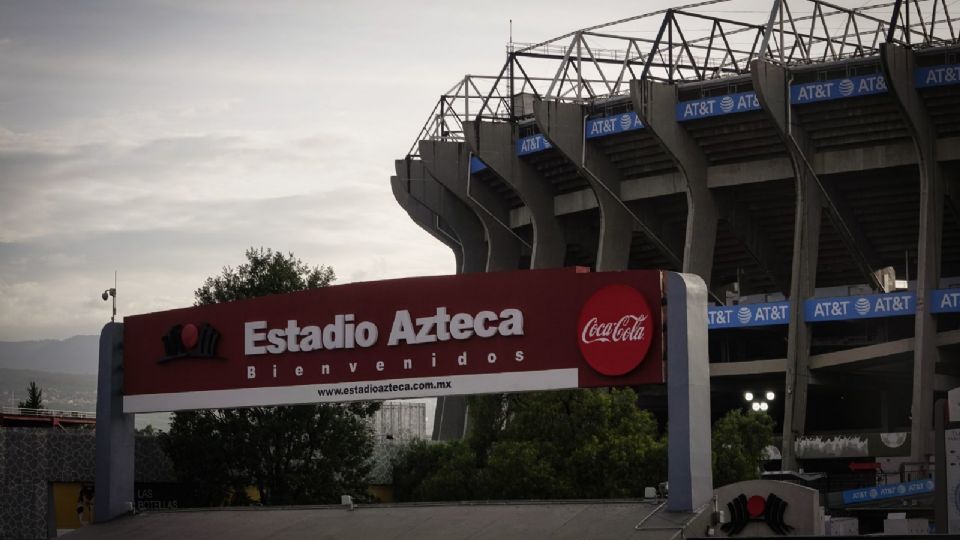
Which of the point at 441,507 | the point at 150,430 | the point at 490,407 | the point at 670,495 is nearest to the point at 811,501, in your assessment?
the point at 670,495

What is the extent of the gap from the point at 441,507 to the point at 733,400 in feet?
234

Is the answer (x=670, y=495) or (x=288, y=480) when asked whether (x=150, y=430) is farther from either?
(x=670, y=495)

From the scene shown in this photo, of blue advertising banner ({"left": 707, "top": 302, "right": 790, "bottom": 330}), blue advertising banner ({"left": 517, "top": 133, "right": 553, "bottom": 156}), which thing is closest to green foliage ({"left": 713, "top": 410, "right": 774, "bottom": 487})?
blue advertising banner ({"left": 707, "top": 302, "right": 790, "bottom": 330})

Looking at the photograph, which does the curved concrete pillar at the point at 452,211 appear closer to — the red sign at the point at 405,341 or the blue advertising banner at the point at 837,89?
the blue advertising banner at the point at 837,89

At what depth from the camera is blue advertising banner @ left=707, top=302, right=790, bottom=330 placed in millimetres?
80188

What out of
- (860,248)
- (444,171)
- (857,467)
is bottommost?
(857,467)

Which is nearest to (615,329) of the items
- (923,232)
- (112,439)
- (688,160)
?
(112,439)

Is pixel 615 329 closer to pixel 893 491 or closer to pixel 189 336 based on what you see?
pixel 189 336

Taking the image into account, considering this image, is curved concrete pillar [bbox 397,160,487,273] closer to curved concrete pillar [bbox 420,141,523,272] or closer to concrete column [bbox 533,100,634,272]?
curved concrete pillar [bbox 420,141,523,272]

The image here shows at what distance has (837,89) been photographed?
74.3 metres

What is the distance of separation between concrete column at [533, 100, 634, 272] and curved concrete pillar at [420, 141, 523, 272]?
11.3 meters

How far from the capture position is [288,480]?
193 ft

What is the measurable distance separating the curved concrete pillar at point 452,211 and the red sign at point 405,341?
6198 cm

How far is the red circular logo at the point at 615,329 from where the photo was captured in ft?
100
